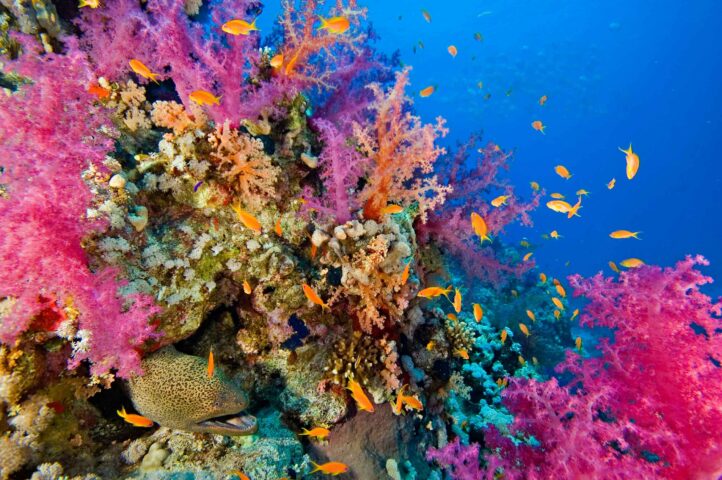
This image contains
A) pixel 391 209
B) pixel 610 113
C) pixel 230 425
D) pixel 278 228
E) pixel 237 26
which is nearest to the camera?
pixel 230 425

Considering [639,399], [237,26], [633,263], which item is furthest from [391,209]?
[633,263]

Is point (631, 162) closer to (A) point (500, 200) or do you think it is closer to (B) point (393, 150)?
(A) point (500, 200)

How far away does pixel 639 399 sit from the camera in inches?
135

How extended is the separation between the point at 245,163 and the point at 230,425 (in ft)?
8.22

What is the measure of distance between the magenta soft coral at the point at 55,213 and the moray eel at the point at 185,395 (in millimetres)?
271

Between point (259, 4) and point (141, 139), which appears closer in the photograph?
point (141, 139)

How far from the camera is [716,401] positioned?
3.08 m

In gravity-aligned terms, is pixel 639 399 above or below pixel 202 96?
below

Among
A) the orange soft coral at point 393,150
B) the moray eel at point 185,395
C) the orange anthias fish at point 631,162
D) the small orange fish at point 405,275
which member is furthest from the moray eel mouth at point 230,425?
the orange anthias fish at point 631,162

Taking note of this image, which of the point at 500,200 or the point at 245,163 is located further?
the point at 500,200

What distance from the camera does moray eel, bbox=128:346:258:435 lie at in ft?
9.46

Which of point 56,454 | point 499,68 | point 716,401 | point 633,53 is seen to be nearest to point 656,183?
point 633,53

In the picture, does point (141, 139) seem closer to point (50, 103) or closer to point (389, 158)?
point (50, 103)

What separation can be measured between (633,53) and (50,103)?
333 feet
